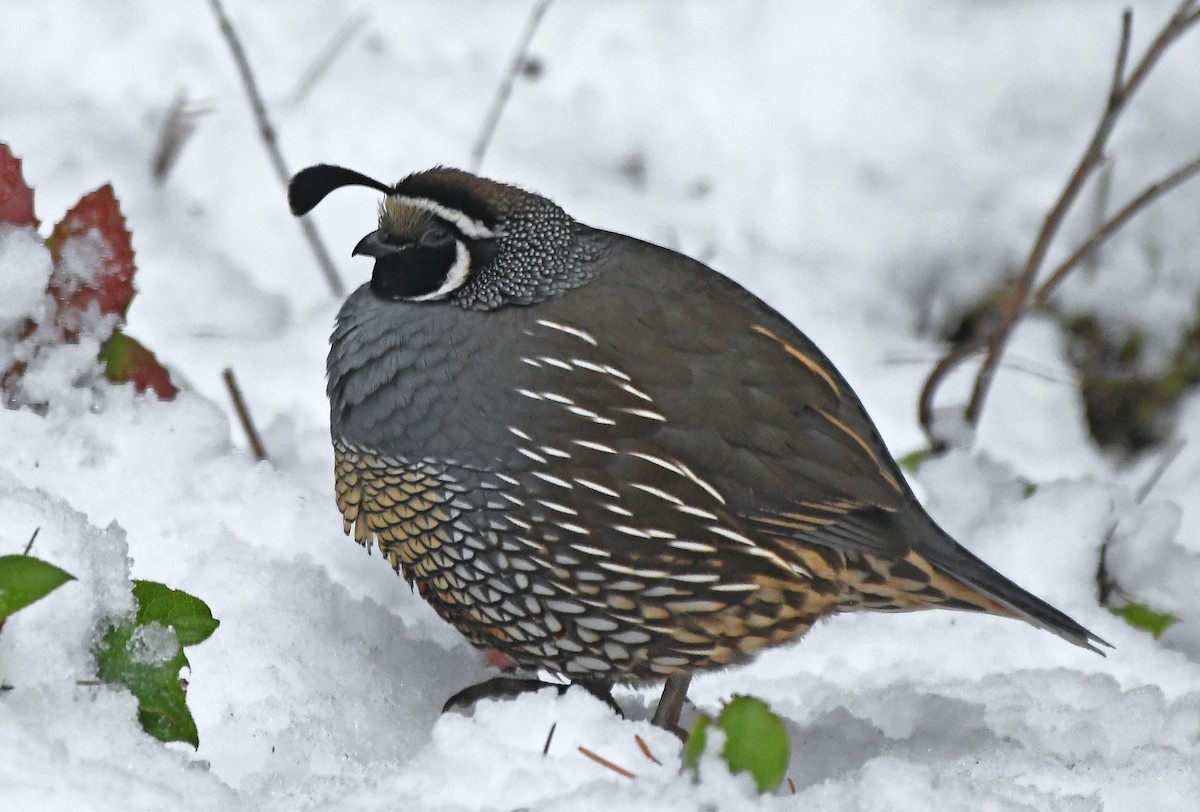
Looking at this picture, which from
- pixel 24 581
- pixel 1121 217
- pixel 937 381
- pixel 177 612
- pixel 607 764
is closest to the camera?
pixel 24 581

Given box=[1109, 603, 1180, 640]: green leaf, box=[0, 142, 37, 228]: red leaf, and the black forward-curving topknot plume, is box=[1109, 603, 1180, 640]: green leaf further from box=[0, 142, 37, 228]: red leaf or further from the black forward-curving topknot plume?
box=[0, 142, 37, 228]: red leaf

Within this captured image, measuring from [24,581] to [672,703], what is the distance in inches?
43.3

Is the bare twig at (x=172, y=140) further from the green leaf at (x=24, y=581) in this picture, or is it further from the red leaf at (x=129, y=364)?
the green leaf at (x=24, y=581)

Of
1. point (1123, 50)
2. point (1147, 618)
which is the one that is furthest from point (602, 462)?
point (1123, 50)

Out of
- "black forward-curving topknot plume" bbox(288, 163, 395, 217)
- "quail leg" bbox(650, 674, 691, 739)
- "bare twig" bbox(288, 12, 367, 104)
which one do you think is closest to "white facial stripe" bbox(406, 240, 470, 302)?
"black forward-curving topknot plume" bbox(288, 163, 395, 217)

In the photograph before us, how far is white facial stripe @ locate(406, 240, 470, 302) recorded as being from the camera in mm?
2412

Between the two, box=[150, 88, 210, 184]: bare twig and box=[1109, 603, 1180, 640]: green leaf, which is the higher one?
box=[150, 88, 210, 184]: bare twig

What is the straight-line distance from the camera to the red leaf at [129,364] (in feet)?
8.23

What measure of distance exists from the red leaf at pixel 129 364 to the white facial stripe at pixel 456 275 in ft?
1.66

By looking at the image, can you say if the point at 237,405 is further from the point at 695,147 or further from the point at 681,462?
the point at 695,147

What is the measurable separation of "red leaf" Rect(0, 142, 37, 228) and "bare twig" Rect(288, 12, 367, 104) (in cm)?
211

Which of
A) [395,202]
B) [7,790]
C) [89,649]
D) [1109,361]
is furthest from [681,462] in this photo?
[1109,361]

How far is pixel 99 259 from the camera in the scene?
8.05 ft

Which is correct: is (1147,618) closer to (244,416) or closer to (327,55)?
(244,416)
